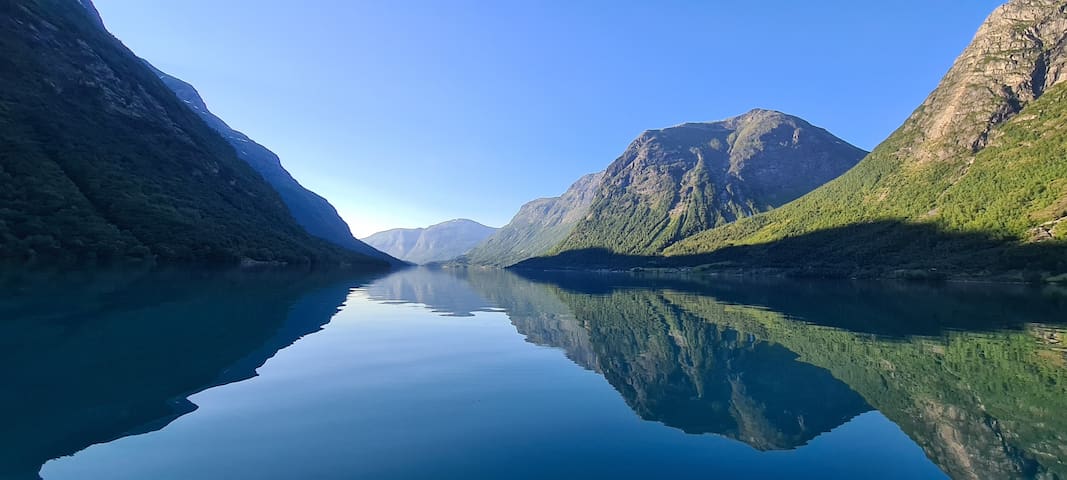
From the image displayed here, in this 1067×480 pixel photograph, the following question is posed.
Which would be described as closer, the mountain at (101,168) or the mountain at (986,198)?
the mountain at (101,168)

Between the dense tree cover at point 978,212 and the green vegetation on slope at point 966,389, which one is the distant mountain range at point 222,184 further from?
the green vegetation on slope at point 966,389

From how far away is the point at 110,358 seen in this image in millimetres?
16156

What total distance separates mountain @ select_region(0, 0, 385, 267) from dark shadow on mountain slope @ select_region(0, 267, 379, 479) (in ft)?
192

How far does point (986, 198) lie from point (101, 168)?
251 meters

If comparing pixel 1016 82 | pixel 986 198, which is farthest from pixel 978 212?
pixel 1016 82

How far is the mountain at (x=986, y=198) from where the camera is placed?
367ft

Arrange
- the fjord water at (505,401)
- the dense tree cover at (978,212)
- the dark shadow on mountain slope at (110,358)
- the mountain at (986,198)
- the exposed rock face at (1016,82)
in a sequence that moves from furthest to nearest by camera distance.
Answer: the exposed rock face at (1016,82), the mountain at (986,198), the dense tree cover at (978,212), the dark shadow on mountain slope at (110,358), the fjord water at (505,401)

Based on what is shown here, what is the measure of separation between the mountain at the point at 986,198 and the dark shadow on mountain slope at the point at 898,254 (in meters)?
0.36

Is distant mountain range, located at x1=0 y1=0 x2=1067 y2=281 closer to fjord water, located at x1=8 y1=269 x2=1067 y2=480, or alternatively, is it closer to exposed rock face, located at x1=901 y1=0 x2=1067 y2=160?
exposed rock face, located at x1=901 y1=0 x2=1067 y2=160

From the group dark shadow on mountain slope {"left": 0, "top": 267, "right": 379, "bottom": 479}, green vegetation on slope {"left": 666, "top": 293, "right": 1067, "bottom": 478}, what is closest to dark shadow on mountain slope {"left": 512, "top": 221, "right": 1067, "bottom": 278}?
green vegetation on slope {"left": 666, "top": 293, "right": 1067, "bottom": 478}

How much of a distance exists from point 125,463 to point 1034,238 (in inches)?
6281

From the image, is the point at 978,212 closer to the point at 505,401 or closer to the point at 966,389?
the point at 966,389

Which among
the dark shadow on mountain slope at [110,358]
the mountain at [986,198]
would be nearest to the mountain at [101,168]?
the dark shadow on mountain slope at [110,358]

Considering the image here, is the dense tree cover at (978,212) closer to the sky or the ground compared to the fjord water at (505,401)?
closer to the sky
